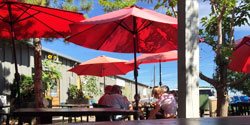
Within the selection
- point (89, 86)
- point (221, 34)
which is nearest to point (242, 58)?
point (221, 34)

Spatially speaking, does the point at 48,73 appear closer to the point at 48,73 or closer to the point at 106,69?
the point at 48,73

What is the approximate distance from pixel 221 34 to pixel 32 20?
17.6 feet

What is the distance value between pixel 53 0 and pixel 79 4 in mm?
1425

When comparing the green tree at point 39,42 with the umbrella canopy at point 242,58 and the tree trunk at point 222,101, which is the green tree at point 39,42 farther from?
Result: the umbrella canopy at point 242,58

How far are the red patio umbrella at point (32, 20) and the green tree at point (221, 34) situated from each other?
4282 millimetres

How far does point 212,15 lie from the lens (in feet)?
30.7

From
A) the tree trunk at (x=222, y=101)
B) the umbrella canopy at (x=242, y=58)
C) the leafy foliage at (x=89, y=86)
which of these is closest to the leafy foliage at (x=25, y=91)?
the leafy foliage at (x=89, y=86)

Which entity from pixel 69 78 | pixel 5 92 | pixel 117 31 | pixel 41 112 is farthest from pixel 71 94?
pixel 41 112

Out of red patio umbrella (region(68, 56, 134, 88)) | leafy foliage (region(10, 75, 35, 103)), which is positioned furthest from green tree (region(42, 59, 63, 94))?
red patio umbrella (region(68, 56, 134, 88))

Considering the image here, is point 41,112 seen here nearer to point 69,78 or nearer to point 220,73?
point 220,73

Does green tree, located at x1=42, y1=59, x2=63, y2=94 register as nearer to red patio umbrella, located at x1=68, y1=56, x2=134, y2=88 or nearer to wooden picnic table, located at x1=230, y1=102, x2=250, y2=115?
red patio umbrella, located at x1=68, y1=56, x2=134, y2=88

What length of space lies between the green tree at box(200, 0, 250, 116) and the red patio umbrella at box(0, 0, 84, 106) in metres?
4.28

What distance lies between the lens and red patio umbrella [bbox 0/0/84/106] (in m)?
5.39

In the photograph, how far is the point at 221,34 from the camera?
355 inches
